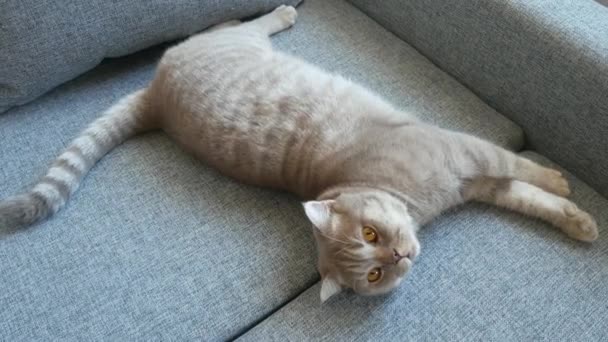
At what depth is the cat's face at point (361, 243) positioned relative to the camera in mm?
1149

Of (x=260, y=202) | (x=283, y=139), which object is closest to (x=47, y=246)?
(x=260, y=202)

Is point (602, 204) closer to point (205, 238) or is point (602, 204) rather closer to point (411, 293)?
point (411, 293)

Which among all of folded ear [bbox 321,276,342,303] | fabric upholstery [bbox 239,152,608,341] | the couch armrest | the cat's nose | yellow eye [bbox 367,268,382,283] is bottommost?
fabric upholstery [bbox 239,152,608,341]

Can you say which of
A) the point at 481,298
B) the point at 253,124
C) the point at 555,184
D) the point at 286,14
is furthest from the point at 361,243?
the point at 286,14

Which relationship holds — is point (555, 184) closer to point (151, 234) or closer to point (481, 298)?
point (481, 298)

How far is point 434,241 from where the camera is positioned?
1315 mm

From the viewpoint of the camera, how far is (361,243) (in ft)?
3.80

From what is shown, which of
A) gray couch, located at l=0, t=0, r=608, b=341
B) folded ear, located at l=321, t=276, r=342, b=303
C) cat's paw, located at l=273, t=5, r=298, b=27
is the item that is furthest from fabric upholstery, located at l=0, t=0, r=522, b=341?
cat's paw, located at l=273, t=5, r=298, b=27

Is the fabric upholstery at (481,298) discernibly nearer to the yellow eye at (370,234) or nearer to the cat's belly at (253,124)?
the yellow eye at (370,234)

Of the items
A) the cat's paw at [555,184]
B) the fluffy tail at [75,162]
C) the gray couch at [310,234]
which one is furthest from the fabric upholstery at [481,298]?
the fluffy tail at [75,162]

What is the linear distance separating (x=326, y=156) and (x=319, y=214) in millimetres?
249

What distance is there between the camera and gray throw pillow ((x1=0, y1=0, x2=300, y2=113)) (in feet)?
4.53

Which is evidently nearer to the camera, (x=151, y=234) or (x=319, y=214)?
(x=319, y=214)

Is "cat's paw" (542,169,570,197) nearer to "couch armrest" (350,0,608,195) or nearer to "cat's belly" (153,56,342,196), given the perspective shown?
"couch armrest" (350,0,608,195)
